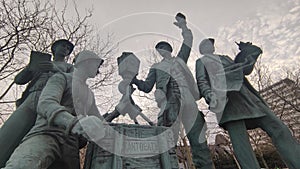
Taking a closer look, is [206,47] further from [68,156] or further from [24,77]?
[24,77]

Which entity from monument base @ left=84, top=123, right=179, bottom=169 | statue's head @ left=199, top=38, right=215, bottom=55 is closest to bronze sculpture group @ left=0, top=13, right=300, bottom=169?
statue's head @ left=199, top=38, right=215, bottom=55

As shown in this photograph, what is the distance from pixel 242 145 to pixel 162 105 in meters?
1.10

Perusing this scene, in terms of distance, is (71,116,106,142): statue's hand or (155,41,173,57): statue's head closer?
(71,116,106,142): statue's hand

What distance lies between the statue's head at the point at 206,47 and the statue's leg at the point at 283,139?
112cm

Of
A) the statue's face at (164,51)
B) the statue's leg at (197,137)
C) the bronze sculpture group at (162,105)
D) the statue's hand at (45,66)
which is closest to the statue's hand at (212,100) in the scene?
the bronze sculpture group at (162,105)

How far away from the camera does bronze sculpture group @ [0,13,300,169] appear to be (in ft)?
5.17

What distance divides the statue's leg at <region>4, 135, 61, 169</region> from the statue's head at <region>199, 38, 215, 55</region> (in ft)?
7.79

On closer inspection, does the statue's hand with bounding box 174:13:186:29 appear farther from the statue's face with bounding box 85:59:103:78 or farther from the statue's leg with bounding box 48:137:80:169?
the statue's leg with bounding box 48:137:80:169

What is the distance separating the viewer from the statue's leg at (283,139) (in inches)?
89.4

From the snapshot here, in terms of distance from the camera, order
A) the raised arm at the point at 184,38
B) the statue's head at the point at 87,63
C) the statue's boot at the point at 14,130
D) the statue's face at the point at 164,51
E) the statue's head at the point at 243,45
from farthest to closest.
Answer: the statue's face at the point at 164,51 < the raised arm at the point at 184,38 < the statue's head at the point at 243,45 < the statue's head at the point at 87,63 < the statue's boot at the point at 14,130

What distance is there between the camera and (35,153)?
4.86ft

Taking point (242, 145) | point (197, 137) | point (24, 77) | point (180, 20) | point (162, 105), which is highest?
point (180, 20)

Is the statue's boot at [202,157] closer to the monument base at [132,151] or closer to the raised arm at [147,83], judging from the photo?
the monument base at [132,151]

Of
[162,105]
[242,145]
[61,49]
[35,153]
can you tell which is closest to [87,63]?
[61,49]
